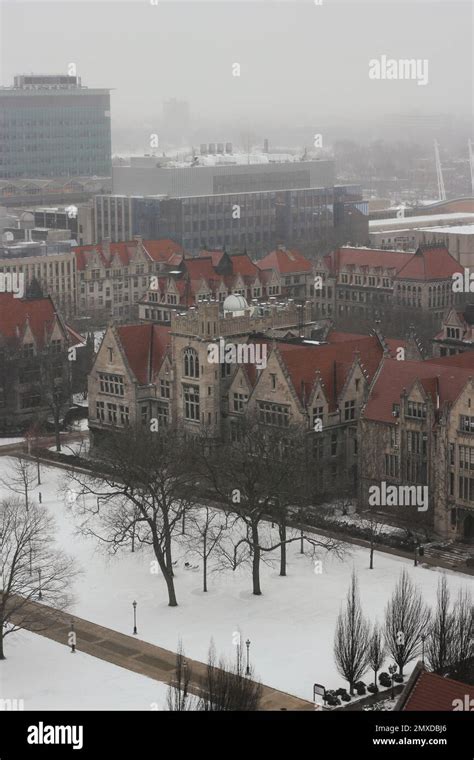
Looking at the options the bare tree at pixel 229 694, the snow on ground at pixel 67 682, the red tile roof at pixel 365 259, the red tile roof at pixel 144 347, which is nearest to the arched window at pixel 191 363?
the red tile roof at pixel 144 347

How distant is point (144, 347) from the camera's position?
9288 cm

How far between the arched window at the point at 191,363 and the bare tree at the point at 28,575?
17.1 m

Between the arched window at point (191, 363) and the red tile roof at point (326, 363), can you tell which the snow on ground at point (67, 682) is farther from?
the arched window at point (191, 363)

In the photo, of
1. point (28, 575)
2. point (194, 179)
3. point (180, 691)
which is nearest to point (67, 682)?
point (180, 691)

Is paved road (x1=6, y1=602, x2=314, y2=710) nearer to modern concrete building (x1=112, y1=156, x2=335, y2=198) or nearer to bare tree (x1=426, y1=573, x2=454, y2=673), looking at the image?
bare tree (x1=426, y1=573, x2=454, y2=673)

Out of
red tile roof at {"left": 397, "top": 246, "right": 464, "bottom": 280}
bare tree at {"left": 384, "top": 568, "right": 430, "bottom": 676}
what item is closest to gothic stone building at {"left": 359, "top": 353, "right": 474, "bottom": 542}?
bare tree at {"left": 384, "top": 568, "right": 430, "bottom": 676}

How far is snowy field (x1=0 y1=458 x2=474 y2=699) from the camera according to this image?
5934 cm

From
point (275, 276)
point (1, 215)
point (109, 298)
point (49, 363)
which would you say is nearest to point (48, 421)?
point (49, 363)

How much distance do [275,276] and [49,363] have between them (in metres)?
33.2

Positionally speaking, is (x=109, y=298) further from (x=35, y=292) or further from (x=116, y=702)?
(x=116, y=702)

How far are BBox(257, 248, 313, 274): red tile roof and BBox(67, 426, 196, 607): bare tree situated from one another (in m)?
55.8

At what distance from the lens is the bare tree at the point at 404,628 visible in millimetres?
56719

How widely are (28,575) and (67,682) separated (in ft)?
34.7

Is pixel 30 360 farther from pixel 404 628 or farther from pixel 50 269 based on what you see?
pixel 404 628
